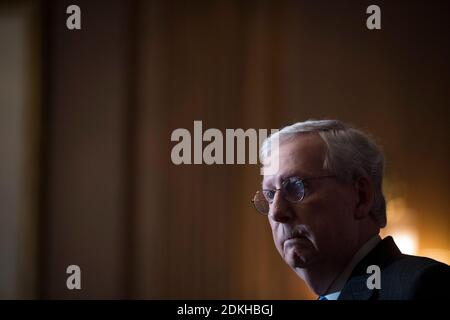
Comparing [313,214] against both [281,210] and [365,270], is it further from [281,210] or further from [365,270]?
[365,270]

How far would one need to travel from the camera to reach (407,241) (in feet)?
10.6

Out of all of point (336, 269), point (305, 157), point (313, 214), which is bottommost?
point (336, 269)

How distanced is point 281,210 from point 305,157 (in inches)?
7.3

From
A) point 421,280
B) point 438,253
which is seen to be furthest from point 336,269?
point 438,253

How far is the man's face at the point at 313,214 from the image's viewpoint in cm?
172

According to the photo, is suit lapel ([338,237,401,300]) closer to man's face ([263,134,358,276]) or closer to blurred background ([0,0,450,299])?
man's face ([263,134,358,276])

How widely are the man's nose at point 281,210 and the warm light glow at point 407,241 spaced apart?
1691mm

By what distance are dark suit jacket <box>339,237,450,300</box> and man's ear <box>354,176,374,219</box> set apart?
0.39 feet

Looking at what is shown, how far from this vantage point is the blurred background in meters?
2.98

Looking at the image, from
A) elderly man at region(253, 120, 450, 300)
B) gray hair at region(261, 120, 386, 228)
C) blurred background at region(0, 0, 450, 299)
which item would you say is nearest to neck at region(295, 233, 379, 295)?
elderly man at region(253, 120, 450, 300)

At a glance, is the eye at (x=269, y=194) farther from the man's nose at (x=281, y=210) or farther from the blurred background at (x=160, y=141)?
the blurred background at (x=160, y=141)

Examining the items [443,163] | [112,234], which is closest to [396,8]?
[443,163]
